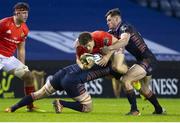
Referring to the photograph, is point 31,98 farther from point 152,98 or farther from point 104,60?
point 152,98

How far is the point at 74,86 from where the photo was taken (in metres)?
13.5

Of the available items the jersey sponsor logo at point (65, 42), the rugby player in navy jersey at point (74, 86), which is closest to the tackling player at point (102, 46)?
the rugby player in navy jersey at point (74, 86)

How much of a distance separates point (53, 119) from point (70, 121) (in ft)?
1.64

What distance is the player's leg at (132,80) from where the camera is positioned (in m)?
13.3

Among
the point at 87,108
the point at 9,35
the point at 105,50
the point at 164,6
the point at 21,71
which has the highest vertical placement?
the point at 164,6

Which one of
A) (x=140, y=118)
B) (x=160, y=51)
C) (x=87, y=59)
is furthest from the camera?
(x=160, y=51)

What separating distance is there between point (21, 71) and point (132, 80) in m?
2.10

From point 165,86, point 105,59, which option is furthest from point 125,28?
point 165,86

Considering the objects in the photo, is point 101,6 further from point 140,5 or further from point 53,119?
point 53,119

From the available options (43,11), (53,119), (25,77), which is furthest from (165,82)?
(53,119)

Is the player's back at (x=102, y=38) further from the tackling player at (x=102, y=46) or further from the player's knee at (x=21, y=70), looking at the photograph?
the player's knee at (x=21, y=70)

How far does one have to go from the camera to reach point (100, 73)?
1366cm

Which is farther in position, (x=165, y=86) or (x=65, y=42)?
(x=65, y=42)

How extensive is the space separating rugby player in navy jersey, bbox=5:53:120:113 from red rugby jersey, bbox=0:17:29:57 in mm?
1164
